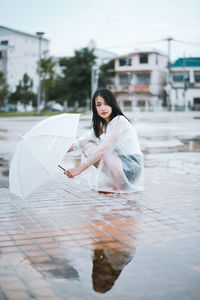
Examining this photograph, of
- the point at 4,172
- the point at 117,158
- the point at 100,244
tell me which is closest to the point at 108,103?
the point at 117,158

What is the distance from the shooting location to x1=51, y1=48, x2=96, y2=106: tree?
6431cm

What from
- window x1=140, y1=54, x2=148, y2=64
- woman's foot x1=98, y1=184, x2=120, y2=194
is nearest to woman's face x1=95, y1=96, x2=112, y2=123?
woman's foot x1=98, y1=184, x2=120, y2=194

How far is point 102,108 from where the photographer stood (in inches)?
213

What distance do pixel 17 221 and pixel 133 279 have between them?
181cm

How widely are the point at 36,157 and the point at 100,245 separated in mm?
1283

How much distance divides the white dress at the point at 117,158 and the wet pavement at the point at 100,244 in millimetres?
162

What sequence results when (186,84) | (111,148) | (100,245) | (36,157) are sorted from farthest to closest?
(186,84)
(111,148)
(36,157)
(100,245)

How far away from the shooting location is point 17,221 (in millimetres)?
4344

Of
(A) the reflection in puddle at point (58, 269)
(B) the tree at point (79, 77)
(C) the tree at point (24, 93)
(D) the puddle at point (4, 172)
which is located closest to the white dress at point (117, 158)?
(D) the puddle at point (4, 172)


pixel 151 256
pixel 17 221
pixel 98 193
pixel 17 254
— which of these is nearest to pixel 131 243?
pixel 151 256

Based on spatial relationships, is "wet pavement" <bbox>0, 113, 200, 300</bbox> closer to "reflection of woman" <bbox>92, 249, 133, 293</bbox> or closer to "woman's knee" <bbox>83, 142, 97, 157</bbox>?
"reflection of woman" <bbox>92, 249, 133, 293</bbox>

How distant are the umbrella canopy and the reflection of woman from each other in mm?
1264

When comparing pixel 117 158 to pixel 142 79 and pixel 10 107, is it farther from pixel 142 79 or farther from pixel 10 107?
pixel 142 79

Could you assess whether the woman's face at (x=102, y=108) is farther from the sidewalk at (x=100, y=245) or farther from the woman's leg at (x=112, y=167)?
the sidewalk at (x=100, y=245)
